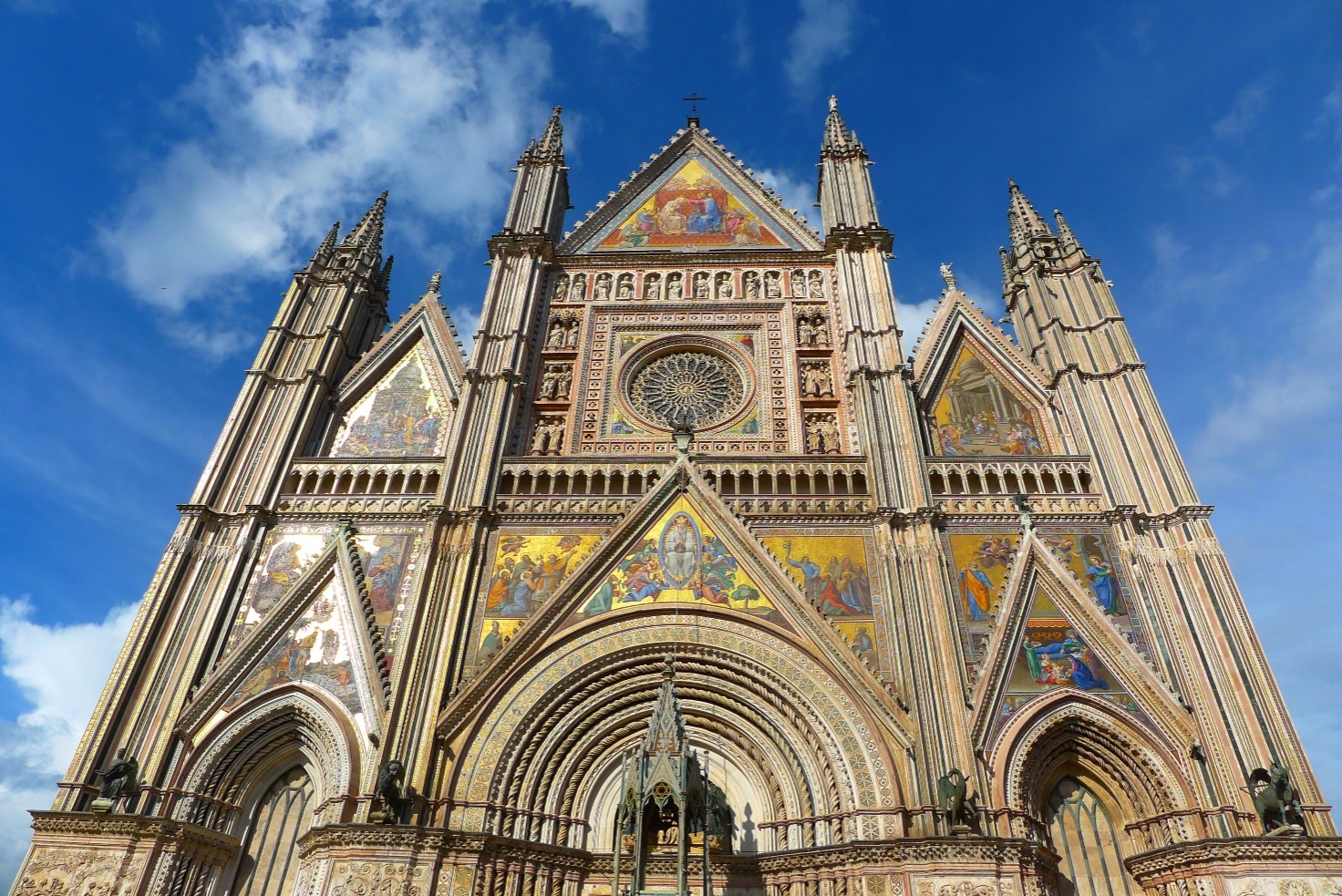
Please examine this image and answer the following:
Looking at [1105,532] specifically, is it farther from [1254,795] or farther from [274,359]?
[274,359]

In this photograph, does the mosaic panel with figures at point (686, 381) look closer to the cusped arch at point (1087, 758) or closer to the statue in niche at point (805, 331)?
the statue in niche at point (805, 331)

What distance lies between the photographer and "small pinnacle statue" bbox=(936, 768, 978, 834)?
1218cm

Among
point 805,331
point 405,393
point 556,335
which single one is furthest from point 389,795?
point 805,331

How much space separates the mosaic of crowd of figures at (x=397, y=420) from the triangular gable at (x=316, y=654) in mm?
3126

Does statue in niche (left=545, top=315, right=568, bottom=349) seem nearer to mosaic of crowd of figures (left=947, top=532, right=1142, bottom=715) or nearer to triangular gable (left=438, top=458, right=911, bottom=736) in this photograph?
triangular gable (left=438, top=458, right=911, bottom=736)

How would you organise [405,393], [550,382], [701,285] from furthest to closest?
[701,285], [550,382], [405,393]

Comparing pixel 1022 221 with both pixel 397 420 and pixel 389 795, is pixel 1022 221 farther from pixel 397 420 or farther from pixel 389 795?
pixel 389 795

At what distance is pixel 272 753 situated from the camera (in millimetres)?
14695

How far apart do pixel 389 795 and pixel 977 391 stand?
1434cm

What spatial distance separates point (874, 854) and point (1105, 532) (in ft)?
25.7

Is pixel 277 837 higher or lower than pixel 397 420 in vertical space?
lower

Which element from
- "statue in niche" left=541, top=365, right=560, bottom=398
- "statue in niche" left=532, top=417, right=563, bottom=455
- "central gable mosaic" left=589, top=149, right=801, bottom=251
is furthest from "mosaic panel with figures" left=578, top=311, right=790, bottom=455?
"central gable mosaic" left=589, top=149, right=801, bottom=251

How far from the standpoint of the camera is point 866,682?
1409 cm

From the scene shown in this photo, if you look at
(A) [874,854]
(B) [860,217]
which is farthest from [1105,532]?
(B) [860,217]
